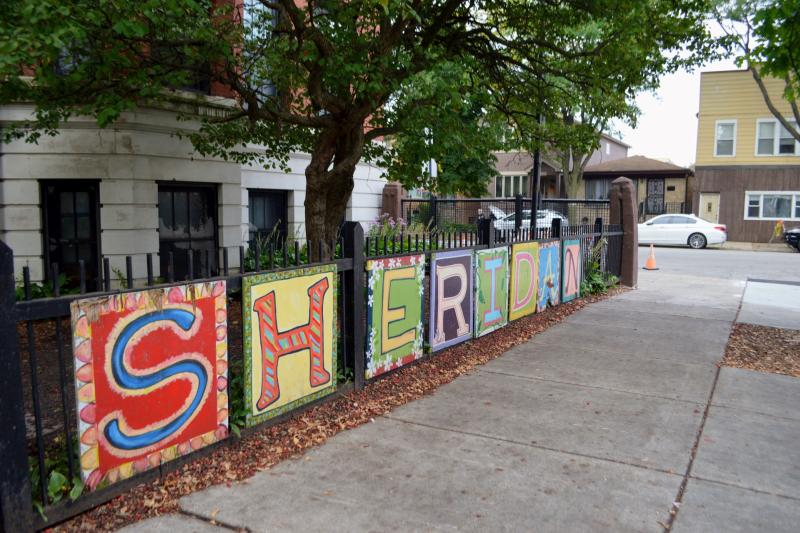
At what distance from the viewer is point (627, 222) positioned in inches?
545

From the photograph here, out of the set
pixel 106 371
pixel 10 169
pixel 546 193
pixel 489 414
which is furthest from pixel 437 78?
pixel 546 193

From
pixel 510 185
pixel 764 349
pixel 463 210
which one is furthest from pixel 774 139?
pixel 764 349

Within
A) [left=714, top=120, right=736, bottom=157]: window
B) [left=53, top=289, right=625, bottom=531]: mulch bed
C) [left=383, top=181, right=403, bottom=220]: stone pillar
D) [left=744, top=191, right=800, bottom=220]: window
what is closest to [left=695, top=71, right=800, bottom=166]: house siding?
[left=714, top=120, right=736, bottom=157]: window

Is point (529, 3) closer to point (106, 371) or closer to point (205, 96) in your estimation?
point (205, 96)

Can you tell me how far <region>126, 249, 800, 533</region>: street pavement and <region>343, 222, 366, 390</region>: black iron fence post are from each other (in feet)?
2.26

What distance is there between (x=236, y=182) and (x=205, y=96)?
5.62 ft

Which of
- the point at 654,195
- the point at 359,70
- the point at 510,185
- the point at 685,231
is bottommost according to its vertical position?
the point at 685,231

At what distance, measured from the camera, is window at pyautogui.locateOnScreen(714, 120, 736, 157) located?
3136 cm

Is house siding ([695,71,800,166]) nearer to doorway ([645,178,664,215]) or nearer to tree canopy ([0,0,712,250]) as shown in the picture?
doorway ([645,178,664,215])

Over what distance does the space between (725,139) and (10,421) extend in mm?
34499

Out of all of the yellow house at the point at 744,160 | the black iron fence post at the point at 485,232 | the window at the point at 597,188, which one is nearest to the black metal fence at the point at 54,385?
the black iron fence post at the point at 485,232

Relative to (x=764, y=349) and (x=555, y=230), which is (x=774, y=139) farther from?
(x=764, y=349)

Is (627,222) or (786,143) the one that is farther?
(786,143)

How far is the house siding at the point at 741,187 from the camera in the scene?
30.3m
